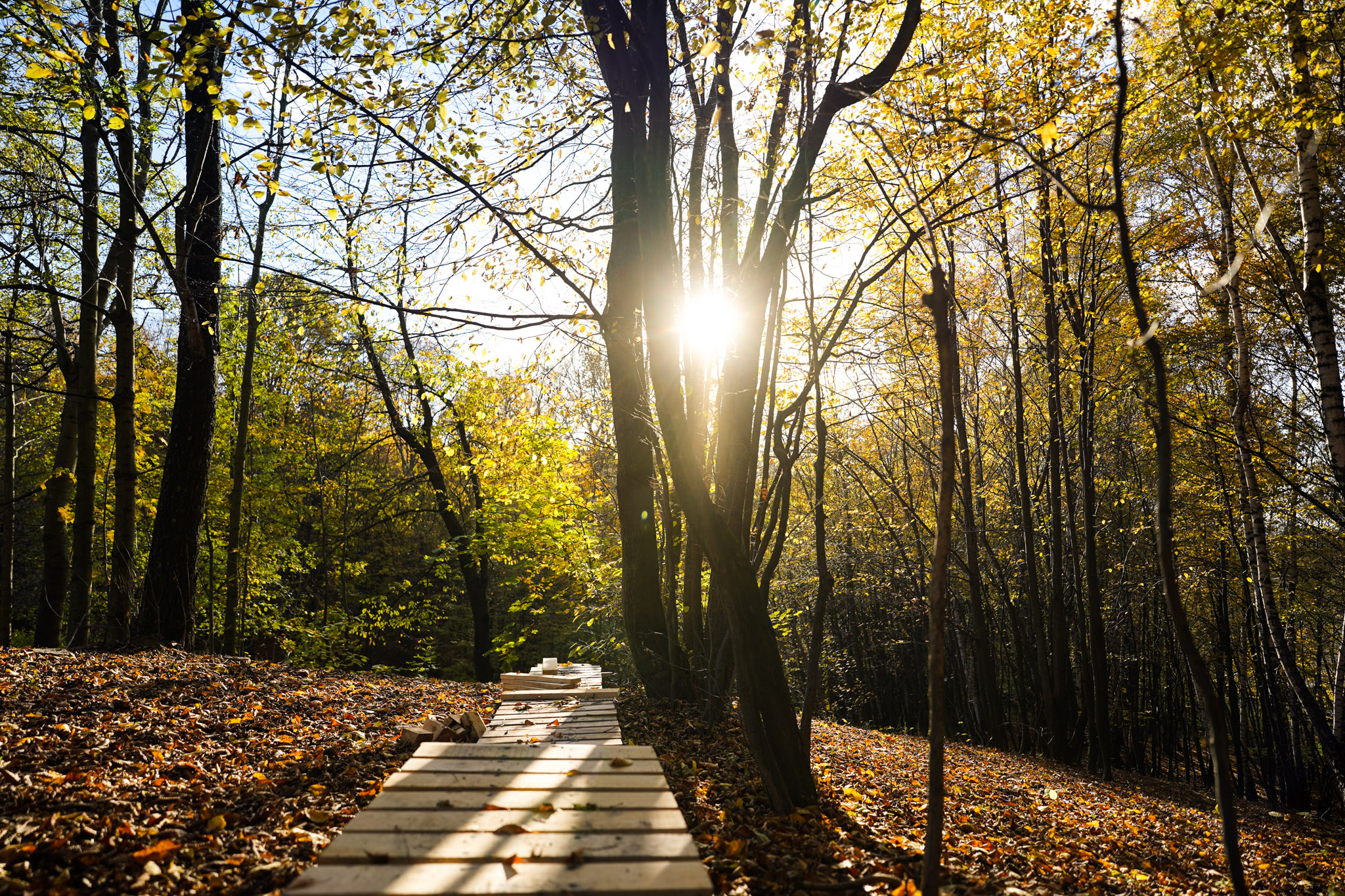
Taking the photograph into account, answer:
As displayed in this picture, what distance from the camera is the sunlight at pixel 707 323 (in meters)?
5.27

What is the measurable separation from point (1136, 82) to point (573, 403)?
29.6 feet

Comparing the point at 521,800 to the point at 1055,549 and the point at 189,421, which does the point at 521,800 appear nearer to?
the point at 189,421

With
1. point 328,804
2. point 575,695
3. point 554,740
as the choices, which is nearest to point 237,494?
point 575,695

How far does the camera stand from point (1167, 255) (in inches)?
369

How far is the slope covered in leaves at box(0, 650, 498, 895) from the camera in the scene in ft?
7.15

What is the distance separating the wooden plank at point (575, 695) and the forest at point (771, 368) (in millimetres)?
644

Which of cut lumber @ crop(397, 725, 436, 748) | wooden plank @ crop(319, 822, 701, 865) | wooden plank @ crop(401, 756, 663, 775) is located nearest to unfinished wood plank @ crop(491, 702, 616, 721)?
cut lumber @ crop(397, 725, 436, 748)

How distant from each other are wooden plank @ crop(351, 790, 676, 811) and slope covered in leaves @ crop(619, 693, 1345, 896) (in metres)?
0.51

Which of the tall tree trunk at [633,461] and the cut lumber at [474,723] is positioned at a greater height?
the tall tree trunk at [633,461]

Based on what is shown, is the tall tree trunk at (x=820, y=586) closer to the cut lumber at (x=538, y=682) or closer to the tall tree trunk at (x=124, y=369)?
the cut lumber at (x=538, y=682)

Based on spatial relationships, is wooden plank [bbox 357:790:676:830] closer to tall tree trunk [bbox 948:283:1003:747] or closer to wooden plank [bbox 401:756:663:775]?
wooden plank [bbox 401:756:663:775]

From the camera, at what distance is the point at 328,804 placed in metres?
2.92

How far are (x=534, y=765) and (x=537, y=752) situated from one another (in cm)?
19

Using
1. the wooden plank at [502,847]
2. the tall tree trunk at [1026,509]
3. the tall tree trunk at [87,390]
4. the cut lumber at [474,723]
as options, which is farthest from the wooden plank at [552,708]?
the tall tree trunk at [1026,509]
